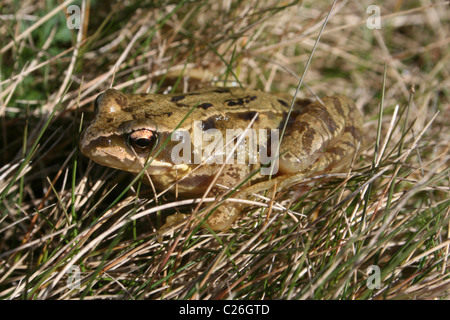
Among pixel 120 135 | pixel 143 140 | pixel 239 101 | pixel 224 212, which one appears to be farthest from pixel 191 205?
pixel 239 101

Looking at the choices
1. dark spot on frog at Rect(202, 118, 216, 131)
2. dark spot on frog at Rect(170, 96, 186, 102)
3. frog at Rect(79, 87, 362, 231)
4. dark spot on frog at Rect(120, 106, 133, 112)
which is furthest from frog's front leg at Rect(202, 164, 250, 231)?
dark spot on frog at Rect(120, 106, 133, 112)

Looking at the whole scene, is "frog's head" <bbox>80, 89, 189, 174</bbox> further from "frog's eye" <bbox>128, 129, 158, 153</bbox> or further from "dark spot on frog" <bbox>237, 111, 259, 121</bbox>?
"dark spot on frog" <bbox>237, 111, 259, 121</bbox>

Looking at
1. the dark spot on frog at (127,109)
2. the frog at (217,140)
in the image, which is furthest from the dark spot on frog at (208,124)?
the dark spot on frog at (127,109)

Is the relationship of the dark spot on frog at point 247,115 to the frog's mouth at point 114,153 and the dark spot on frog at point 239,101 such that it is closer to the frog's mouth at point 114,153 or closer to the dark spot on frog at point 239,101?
the dark spot on frog at point 239,101

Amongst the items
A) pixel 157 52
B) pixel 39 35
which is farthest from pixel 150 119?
pixel 39 35

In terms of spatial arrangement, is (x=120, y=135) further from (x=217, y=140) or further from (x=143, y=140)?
(x=217, y=140)

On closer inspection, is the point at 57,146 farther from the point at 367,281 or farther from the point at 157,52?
the point at 367,281
